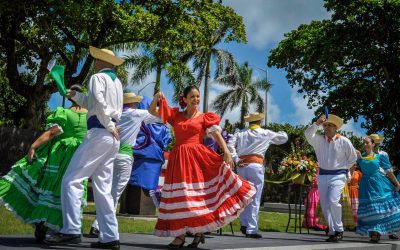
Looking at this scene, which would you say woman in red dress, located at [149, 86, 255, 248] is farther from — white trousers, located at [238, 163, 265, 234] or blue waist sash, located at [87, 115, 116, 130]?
white trousers, located at [238, 163, 265, 234]

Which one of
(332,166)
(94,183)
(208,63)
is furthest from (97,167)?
(208,63)

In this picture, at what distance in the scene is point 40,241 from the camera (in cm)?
602

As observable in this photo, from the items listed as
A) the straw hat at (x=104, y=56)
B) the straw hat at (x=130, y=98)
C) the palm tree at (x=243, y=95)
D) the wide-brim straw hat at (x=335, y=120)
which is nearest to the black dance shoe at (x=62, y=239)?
the straw hat at (x=104, y=56)

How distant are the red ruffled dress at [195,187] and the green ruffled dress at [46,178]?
99cm

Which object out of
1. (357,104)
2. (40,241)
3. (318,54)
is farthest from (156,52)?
(40,241)

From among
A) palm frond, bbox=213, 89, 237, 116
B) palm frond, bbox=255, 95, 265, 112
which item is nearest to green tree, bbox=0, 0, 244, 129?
palm frond, bbox=213, 89, 237, 116

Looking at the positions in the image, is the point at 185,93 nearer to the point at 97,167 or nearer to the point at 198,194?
the point at 198,194

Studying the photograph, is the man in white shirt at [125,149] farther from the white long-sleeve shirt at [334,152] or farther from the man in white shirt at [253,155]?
the white long-sleeve shirt at [334,152]

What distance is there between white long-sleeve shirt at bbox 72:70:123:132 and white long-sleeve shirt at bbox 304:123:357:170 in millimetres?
4536

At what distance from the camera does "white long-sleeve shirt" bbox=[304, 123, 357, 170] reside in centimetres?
957

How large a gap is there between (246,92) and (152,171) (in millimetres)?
47842

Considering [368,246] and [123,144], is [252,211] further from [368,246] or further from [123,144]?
[123,144]

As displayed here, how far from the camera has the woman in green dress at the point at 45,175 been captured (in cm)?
599

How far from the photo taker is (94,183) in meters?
5.80
